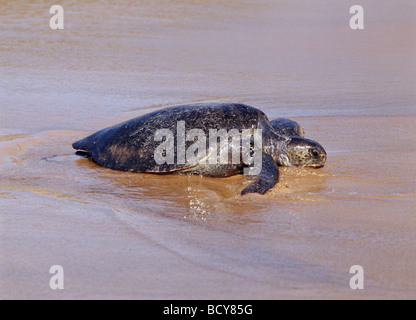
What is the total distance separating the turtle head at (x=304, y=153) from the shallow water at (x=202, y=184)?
102mm

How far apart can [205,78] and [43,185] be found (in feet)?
16.6

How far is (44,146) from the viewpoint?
6.24 metres

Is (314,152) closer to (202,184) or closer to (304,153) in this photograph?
(304,153)

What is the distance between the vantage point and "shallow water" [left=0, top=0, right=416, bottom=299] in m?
3.35

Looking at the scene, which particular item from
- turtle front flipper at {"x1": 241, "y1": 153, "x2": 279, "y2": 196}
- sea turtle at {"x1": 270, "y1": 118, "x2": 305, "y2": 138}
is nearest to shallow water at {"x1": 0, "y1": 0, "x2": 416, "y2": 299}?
turtle front flipper at {"x1": 241, "y1": 153, "x2": 279, "y2": 196}

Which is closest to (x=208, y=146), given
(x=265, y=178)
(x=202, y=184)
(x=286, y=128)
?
(x=202, y=184)

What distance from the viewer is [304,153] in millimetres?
5262

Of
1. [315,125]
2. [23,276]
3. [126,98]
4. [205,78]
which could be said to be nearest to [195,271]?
[23,276]

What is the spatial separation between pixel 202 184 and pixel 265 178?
57 centimetres

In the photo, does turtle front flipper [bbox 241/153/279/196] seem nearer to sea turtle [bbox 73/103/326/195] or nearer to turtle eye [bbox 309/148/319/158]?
sea turtle [bbox 73/103/326/195]

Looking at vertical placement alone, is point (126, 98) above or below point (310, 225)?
above

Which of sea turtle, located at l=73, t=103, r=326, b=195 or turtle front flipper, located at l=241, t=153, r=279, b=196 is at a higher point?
sea turtle, located at l=73, t=103, r=326, b=195
